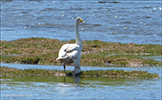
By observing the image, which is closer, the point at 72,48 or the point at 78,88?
the point at 78,88

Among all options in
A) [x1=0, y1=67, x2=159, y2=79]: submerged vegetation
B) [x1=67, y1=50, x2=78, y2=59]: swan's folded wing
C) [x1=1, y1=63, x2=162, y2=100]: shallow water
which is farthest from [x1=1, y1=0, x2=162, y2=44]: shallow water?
[x1=1, y1=63, x2=162, y2=100]: shallow water

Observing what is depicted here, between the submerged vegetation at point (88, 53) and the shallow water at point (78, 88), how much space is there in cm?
415

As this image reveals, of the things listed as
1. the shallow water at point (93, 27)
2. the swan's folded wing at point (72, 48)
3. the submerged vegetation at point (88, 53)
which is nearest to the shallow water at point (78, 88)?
the swan's folded wing at point (72, 48)

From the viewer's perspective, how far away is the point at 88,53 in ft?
77.0

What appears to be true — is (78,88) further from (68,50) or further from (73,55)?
(68,50)

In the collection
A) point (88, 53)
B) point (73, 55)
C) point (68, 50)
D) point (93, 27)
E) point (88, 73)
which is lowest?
point (93, 27)

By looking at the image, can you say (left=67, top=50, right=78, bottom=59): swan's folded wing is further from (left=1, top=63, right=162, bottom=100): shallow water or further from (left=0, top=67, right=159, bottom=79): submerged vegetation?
(left=1, top=63, right=162, bottom=100): shallow water

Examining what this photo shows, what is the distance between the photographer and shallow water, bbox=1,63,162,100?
12.6 meters

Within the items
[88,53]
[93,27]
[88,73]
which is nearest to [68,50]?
[88,73]

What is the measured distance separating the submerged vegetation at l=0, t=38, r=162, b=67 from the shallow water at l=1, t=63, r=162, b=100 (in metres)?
4.15

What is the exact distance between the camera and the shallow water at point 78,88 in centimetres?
1255

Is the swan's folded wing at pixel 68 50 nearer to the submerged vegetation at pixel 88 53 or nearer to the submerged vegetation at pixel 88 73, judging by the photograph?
the submerged vegetation at pixel 88 73

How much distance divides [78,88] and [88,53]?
983 centimetres

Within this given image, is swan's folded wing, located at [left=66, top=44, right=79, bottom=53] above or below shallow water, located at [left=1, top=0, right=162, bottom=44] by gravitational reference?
above
